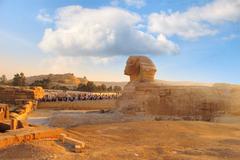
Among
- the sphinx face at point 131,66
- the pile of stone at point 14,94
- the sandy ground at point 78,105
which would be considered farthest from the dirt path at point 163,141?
the pile of stone at point 14,94

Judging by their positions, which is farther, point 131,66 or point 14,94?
point 14,94

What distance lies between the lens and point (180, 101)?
16.8m

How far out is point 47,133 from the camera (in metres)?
8.73

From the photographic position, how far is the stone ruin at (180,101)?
54.0 feet

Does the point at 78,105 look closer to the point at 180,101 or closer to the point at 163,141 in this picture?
the point at 180,101

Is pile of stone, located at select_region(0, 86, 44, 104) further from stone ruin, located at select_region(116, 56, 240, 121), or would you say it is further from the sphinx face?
stone ruin, located at select_region(116, 56, 240, 121)

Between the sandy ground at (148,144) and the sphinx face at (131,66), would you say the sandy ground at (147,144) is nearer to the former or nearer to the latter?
the sandy ground at (148,144)

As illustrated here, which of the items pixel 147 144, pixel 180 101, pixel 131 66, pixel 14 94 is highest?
pixel 131 66

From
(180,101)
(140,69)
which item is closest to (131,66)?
(140,69)

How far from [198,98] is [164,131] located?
5.80m

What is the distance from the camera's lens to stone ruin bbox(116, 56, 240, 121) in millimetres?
16469

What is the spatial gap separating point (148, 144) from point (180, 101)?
7876 mm

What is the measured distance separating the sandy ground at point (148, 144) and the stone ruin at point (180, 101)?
3496 millimetres

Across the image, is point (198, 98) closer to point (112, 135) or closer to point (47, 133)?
point (112, 135)
